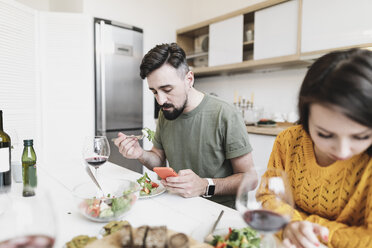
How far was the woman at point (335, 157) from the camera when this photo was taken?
0.63 m

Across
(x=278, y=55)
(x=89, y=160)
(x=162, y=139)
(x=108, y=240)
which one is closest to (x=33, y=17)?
(x=162, y=139)

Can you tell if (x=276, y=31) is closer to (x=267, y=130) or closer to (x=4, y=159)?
(x=267, y=130)

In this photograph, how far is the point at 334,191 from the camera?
2.74 ft

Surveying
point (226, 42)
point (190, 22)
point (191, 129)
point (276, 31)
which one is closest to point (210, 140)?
point (191, 129)

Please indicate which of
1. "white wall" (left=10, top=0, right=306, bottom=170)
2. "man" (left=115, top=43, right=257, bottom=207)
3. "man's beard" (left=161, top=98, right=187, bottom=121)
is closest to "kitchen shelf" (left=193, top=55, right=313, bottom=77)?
"white wall" (left=10, top=0, right=306, bottom=170)

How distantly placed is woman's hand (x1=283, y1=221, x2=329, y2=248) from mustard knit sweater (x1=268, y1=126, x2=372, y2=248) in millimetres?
76

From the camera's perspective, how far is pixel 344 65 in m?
0.65

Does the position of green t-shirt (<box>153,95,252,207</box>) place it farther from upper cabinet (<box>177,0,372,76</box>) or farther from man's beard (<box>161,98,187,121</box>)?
upper cabinet (<box>177,0,372,76</box>)

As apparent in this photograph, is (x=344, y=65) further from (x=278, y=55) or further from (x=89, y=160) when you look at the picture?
(x=278, y=55)

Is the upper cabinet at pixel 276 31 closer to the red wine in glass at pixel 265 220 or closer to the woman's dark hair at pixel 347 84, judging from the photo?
the woman's dark hair at pixel 347 84

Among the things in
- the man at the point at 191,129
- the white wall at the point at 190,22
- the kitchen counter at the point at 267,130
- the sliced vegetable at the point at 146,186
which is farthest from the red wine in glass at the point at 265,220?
the white wall at the point at 190,22

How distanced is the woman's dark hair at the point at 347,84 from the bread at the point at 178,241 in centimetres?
50

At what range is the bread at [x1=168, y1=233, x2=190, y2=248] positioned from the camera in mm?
553

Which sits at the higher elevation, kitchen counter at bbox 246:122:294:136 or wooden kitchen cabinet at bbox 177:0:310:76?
wooden kitchen cabinet at bbox 177:0:310:76
